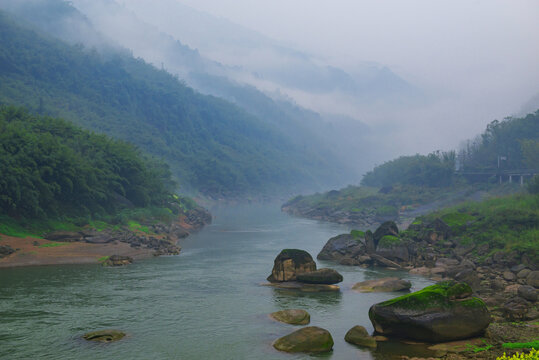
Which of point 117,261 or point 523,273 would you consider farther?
point 117,261

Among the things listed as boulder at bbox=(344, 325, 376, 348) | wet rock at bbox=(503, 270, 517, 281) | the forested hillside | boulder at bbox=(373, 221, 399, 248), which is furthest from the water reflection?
the forested hillside

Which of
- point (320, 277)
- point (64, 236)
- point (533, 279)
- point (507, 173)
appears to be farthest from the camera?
point (507, 173)

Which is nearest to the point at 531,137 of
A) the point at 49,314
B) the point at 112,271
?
the point at 112,271

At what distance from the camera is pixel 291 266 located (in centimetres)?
3441

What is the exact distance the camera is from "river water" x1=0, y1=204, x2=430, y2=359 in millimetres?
20438

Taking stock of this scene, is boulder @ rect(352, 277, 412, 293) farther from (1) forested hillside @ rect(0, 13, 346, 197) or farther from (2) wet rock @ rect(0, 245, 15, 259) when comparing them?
(1) forested hillside @ rect(0, 13, 346, 197)

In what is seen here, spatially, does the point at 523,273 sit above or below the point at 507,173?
below

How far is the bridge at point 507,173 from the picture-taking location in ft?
292

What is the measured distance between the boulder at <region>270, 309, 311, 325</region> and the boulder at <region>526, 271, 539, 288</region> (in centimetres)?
1697

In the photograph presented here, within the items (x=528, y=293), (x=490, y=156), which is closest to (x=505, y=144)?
(x=490, y=156)

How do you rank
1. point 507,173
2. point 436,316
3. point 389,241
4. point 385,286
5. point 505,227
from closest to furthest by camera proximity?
1. point 436,316
2. point 385,286
3. point 505,227
4. point 389,241
5. point 507,173

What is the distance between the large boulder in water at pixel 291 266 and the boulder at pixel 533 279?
14925 millimetres

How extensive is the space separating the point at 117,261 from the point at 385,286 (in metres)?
23.4

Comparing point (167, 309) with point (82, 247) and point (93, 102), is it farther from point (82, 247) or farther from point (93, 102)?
point (93, 102)
